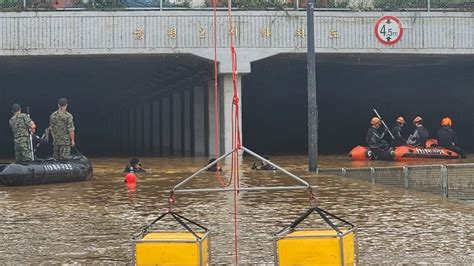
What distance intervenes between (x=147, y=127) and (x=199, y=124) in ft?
70.7

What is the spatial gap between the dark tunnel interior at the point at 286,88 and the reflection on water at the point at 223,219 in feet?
52.6

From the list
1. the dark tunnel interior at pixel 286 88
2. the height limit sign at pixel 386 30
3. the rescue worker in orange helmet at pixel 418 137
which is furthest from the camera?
the dark tunnel interior at pixel 286 88

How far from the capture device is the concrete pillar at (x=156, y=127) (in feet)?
184

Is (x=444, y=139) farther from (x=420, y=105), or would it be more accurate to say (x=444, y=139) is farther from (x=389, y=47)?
(x=420, y=105)

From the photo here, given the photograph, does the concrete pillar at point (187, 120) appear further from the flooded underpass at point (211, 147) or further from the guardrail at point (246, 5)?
the guardrail at point (246, 5)

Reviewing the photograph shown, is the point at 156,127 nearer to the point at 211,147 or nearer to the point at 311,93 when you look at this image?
the point at 211,147

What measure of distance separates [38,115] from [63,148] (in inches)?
1659

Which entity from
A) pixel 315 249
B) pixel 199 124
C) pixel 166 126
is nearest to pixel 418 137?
pixel 199 124

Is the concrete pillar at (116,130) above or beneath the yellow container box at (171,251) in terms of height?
beneath

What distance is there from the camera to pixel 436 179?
1794 cm

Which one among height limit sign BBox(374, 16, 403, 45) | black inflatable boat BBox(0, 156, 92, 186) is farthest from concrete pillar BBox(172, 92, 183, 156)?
→ black inflatable boat BBox(0, 156, 92, 186)

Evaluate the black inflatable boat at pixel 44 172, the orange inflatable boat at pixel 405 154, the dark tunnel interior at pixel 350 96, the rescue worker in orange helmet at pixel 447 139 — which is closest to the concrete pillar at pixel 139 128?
the dark tunnel interior at pixel 350 96

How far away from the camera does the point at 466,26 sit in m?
34.6

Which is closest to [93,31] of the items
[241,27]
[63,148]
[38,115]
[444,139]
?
[241,27]
